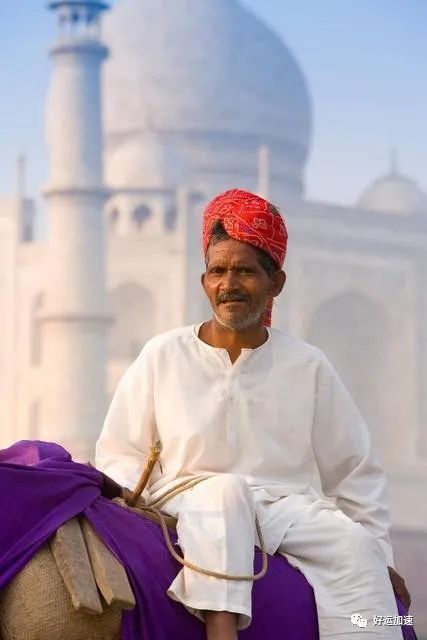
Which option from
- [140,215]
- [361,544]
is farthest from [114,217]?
[361,544]

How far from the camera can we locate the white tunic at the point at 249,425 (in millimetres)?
2051

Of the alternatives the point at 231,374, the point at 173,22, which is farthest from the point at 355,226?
the point at 231,374

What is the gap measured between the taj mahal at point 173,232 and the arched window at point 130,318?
28 millimetres

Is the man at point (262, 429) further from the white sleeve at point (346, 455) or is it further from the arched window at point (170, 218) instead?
the arched window at point (170, 218)

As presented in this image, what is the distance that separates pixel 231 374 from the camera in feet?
6.87

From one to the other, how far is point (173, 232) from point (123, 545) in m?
15.5

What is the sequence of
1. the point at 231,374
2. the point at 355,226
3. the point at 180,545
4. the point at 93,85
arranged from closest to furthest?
the point at 180,545
the point at 231,374
the point at 93,85
the point at 355,226

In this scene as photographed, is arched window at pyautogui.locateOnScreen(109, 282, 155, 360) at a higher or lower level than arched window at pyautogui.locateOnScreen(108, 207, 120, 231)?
lower

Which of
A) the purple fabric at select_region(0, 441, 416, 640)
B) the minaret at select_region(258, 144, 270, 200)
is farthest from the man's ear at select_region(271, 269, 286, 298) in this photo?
the minaret at select_region(258, 144, 270, 200)

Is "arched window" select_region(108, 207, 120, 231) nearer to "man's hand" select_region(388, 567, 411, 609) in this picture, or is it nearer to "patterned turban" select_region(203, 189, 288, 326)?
"patterned turban" select_region(203, 189, 288, 326)

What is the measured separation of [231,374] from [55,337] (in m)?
14.0

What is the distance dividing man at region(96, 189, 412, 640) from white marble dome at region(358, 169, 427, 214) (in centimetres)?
1731

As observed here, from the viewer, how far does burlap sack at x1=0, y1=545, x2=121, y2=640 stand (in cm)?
168

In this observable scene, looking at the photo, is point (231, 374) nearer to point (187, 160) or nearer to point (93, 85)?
point (93, 85)
